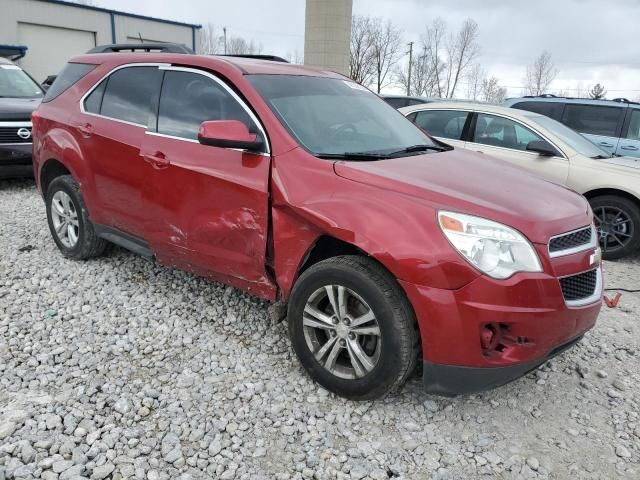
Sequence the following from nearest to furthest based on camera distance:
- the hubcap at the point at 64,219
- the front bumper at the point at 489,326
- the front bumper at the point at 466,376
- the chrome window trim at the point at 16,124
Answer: the front bumper at the point at 489,326 → the front bumper at the point at 466,376 → the hubcap at the point at 64,219 → the chrome window trim at the point at 16,124

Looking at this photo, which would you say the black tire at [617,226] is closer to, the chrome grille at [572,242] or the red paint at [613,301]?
the red paint at [613,301]

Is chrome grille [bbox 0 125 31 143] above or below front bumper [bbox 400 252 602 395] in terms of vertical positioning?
below

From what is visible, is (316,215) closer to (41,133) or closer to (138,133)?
(138,133)

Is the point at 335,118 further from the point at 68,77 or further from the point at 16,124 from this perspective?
the point at 16,124

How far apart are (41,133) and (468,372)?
4.29 metres

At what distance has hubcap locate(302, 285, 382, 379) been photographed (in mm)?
2799

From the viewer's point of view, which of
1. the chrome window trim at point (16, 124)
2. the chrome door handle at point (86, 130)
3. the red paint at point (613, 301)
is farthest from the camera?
the chrome window trim at point (16, 124)

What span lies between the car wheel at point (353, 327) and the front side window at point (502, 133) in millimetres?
4593

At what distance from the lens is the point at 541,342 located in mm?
2586

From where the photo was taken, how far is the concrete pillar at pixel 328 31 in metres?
19.9

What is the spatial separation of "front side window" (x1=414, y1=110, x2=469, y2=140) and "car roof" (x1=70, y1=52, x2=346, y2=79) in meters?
3.27

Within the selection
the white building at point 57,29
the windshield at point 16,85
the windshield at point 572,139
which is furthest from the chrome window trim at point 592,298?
the white building at point 57,29

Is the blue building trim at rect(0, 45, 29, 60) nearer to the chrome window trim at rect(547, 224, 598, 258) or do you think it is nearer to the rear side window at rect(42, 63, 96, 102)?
the rear side window at rect(42, 63, 96, 102)

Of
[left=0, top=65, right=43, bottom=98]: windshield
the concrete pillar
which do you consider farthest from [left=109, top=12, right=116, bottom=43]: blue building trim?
[left=0, top=65, right=43, bottom=98]: windshield
